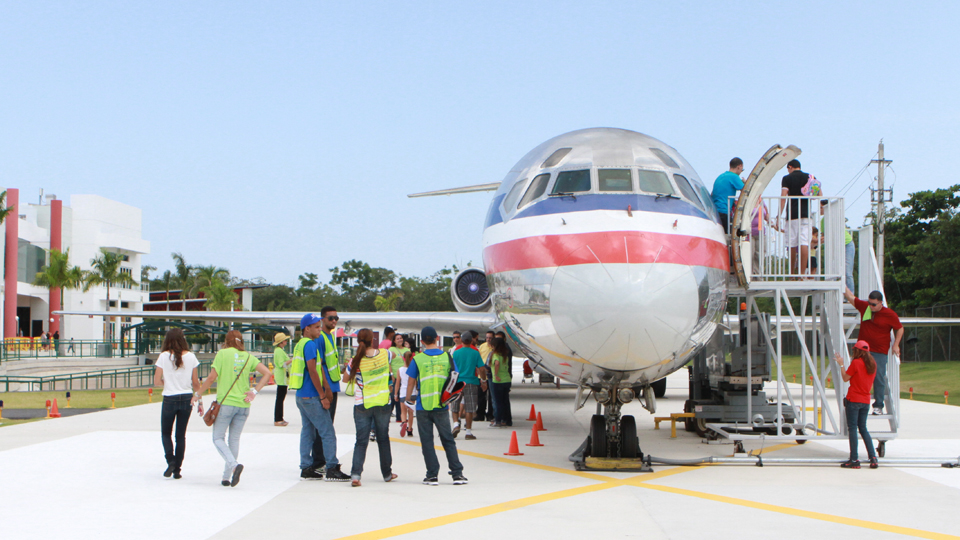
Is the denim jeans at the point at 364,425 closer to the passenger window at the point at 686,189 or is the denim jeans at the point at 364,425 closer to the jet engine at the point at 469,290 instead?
the passenger window at the point at 686,189

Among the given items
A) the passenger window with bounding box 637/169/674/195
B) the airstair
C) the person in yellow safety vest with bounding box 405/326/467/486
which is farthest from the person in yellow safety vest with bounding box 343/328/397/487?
the airstair

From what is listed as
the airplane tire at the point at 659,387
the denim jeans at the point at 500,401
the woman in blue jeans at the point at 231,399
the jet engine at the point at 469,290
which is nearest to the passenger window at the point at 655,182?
the woman in blue jeans at the point at 231,399

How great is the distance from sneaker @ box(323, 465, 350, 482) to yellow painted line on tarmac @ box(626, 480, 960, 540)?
124 inches

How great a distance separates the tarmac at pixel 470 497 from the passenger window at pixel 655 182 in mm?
3123

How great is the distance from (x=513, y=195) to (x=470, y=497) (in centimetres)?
344

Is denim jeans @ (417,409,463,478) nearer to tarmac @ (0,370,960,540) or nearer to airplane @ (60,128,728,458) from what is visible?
tarmac @ (0,370,960,540)

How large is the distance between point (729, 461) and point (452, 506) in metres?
4.13

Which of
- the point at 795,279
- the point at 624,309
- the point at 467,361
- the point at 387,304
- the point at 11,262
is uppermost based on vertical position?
the point at 11,262

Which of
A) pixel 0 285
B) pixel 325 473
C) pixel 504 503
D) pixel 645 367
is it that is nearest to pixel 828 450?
pixel 645 367

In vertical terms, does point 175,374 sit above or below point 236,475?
above

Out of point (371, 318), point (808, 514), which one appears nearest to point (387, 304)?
point (371, 318)

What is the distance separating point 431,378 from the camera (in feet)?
27.3

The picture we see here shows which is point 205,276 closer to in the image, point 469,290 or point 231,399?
point 469,290

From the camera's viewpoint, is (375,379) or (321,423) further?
(321,423)
